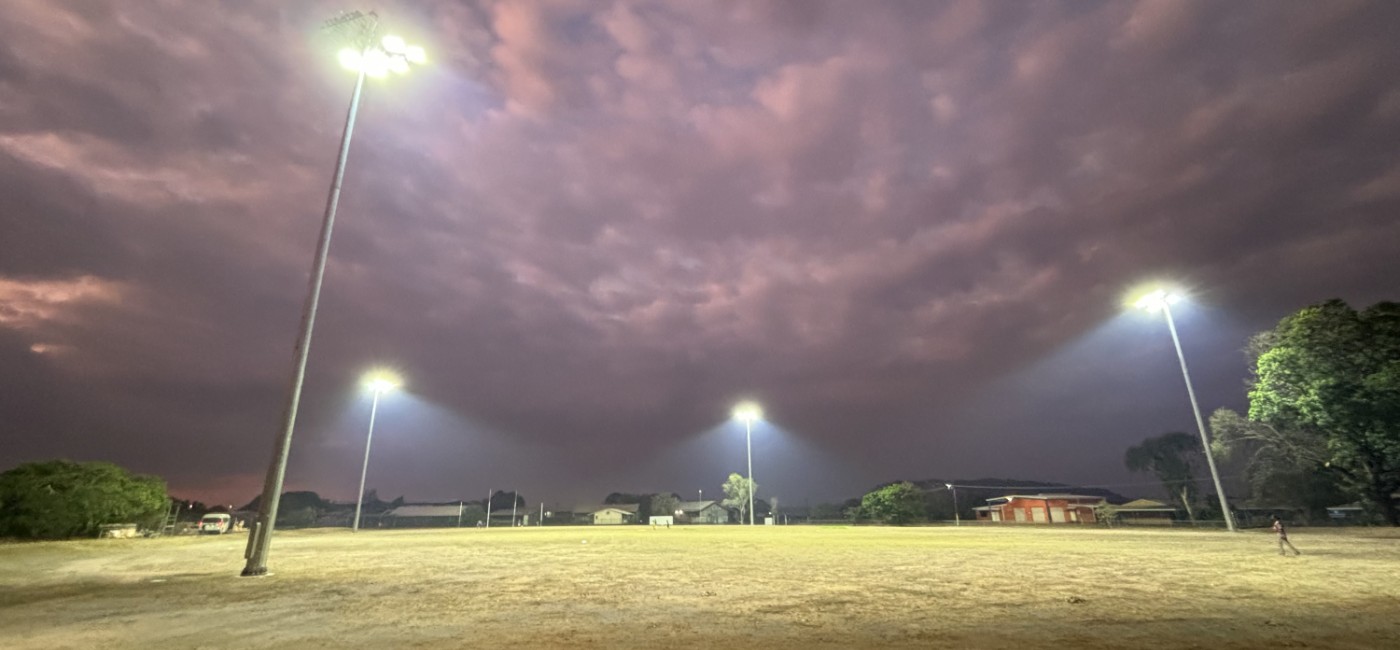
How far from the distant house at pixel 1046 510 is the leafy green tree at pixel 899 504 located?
19590 mm

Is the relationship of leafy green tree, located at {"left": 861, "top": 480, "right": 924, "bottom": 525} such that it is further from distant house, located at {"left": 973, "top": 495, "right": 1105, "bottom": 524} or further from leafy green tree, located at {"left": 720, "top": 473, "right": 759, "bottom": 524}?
leafy green tree, located at {"left": 720, "top": 473, "right": 759, "bottom": 524}

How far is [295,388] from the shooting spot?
15.3 meters

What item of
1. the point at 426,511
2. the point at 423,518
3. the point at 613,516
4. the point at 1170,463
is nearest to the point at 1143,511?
the point at 1170,463

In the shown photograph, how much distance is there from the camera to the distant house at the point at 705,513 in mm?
120562

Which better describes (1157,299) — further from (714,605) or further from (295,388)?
(295,388)

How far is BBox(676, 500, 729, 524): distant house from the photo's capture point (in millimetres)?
120562

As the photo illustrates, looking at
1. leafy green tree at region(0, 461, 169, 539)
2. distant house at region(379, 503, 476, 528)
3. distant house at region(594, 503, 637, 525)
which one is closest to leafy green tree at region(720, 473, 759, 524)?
distant house at region(594, 503, 637, 525)

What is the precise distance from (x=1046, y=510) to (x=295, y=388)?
331 ft

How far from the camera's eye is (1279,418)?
3659 cm

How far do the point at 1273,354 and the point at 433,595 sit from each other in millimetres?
48929

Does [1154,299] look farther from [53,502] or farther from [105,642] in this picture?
[53,502]

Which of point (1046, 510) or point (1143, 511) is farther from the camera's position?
point (1046, 510)

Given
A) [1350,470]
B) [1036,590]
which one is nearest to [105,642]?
[1036,590]

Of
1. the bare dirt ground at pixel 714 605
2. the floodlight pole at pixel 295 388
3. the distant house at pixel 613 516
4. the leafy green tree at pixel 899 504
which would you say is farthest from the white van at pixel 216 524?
the leafy green tree at pixel 899 504
